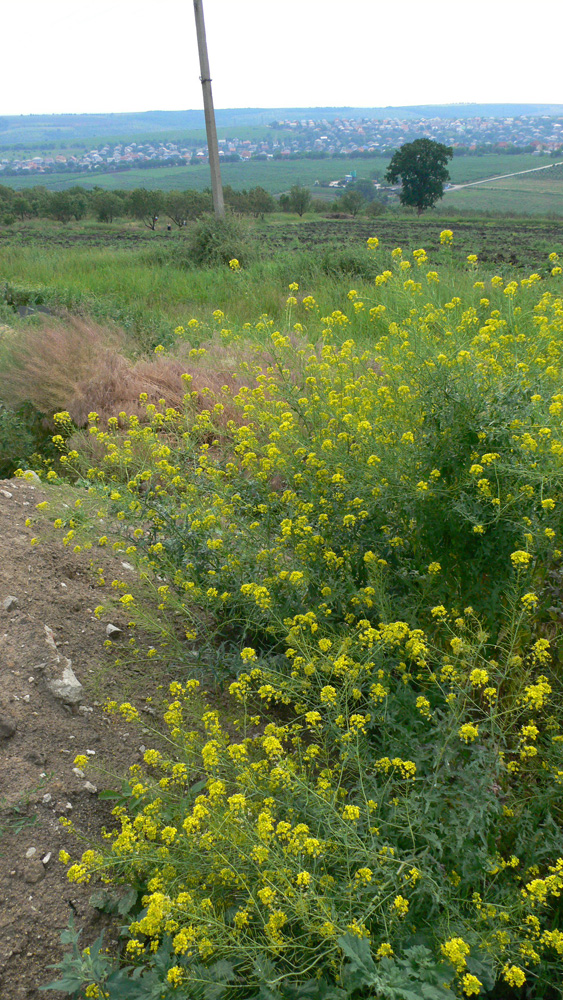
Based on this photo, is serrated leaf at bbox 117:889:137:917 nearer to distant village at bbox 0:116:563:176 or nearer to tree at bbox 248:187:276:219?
tree at bbox 248:187:276:219

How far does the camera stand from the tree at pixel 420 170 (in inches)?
1564

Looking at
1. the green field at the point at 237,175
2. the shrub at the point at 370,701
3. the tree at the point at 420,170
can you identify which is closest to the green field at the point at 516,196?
the tree at the point at 420,170

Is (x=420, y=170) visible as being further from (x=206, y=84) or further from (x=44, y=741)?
(x=44, y=741)

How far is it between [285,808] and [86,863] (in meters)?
0.63

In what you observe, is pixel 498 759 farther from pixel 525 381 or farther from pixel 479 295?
pixel 479 295

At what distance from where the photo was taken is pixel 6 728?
2498 millimetres

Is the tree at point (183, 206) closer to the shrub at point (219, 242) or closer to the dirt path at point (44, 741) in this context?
the shrub at point (219, 242)

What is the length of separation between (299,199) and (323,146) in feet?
219

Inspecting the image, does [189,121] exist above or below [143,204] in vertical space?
above

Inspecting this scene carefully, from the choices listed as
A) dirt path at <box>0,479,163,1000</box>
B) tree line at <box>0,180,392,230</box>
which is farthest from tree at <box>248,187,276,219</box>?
dirt path at <box>0,479,163,1000</box>

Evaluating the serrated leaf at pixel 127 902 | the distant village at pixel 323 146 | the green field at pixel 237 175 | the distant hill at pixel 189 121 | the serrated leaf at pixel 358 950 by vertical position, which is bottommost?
the serrated leaf at pixel 127 902

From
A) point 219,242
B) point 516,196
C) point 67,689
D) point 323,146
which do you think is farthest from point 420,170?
point 323,146

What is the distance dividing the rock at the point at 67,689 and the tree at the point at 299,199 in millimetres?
47499

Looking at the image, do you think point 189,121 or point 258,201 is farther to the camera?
point 189,121
